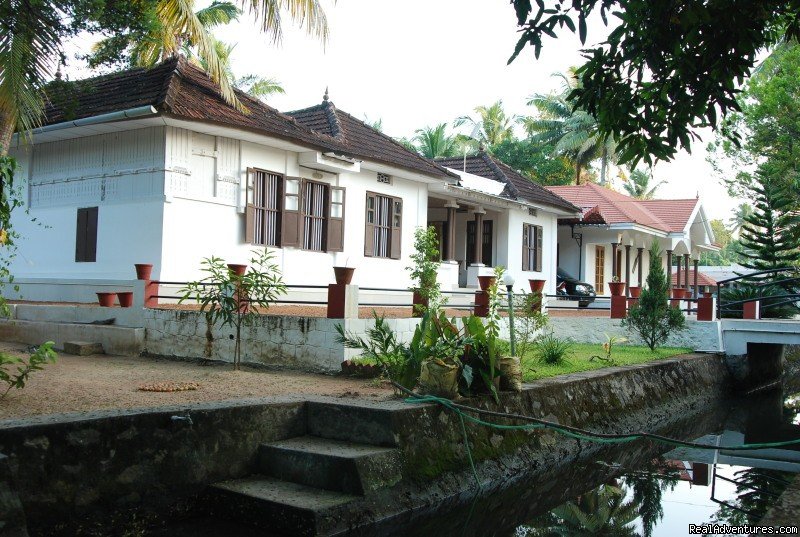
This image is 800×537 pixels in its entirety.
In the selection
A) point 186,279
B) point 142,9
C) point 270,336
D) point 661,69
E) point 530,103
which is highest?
point 530,103

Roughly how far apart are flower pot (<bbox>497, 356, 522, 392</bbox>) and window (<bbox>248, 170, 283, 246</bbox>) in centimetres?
789

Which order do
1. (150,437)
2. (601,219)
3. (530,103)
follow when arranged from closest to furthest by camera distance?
(150,437)
(601,219)
(530,103)

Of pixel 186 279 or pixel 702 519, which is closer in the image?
pixel 702 519

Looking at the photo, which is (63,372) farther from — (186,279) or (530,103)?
(530,103)

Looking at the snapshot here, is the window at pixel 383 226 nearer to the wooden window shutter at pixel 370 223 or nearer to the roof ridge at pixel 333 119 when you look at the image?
the wooden window shutter at pixel 370 223

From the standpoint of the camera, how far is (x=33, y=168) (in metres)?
15.5

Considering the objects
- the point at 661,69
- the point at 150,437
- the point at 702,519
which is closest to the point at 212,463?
the point at 150,437

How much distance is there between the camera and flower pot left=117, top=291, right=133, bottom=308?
479 inches

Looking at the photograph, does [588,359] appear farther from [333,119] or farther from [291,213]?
[333,119]

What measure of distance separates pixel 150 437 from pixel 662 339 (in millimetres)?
11395

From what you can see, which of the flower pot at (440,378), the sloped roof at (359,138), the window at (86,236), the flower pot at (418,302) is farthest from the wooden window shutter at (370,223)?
the flower pot at (440,378)

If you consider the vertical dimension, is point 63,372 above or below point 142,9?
below

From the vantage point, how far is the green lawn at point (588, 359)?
1008 cm

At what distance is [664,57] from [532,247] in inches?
693
